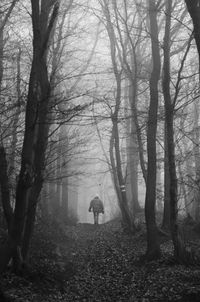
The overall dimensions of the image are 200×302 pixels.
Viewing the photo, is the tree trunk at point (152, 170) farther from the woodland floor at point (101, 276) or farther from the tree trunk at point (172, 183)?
the tree trunk at point (172, 183)

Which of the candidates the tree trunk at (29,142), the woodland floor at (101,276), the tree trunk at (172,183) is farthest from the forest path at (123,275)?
the tree trunk at (29,142)

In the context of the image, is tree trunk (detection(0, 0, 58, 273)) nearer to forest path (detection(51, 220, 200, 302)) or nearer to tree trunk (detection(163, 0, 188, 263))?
forest path (detection(51, 220, 200, 302))

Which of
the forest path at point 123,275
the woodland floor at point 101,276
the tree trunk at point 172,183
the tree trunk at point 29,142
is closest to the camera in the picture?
the tree trunk at point 29,142

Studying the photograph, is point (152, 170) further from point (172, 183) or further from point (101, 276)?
point (101, 276)

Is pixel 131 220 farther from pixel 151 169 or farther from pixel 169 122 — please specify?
pixel 169 122

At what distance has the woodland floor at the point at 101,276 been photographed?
8.11 m

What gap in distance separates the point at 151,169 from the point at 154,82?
2.83 metres

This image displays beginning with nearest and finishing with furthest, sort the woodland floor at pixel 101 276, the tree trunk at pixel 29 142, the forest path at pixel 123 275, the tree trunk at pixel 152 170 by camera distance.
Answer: the tree trunk at pixel 29 142, the woodland floor at pixel 101 276, the forest path at pixel 123 275, the tree trunk at pixel 152 170

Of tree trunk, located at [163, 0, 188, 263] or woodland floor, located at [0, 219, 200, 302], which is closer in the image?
woodland floor, located at [0, 219, 200, 302]

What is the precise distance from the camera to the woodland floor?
8.11 m

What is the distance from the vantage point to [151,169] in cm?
1160

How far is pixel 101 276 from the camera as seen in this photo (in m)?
10.4

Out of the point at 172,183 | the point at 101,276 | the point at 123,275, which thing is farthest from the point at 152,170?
the point at 101,276

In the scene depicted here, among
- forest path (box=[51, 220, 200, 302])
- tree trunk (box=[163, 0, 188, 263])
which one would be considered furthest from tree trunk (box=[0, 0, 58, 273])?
tree trunk (box=[163, 0, 188, 263])
